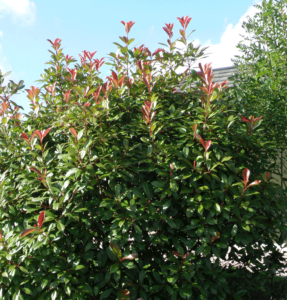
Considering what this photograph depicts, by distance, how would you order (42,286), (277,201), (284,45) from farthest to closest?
(284,45) → (277,201) → (42,286)

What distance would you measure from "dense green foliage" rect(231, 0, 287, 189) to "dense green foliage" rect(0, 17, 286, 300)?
0.90 meters

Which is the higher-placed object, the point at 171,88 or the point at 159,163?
the point at 171,88

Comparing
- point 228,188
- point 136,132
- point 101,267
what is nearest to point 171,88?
point 136,132

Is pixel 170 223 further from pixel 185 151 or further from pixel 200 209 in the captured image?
pixel 185 151

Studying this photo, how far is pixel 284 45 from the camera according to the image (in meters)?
4.39

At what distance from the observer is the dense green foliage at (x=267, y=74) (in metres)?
3.71

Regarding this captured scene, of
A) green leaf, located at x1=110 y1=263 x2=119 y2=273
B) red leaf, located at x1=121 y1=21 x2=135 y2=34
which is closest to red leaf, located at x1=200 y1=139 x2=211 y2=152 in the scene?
green leaf, located at x1=110 y1=263 x2=119 y2=273

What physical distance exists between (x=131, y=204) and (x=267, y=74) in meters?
3.01

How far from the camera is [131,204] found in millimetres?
2434

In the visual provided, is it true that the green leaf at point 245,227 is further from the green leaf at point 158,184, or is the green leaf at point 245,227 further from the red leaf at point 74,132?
the red leaf at point 74,132

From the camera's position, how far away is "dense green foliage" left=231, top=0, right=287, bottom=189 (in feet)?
12.2

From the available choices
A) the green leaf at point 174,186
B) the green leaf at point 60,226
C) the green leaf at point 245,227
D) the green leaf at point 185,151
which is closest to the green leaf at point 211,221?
the green leaf at point 245,227

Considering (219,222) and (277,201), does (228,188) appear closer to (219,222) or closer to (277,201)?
(219,222)

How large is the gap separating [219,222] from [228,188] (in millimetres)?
290
